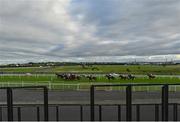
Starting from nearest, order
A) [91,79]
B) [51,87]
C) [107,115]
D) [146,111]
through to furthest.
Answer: [107,115] → [146,111] → [51,87] → [91,79]

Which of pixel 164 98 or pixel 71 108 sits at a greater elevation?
pixel 164 98

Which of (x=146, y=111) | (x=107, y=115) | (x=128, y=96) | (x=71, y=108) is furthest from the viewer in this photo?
(x=71, y=108)

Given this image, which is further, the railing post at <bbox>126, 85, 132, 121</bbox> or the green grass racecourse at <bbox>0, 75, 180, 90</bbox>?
the green grass racecourse at <bbox>0, 75, 180, 90</bbox>

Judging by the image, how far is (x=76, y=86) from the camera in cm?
3169

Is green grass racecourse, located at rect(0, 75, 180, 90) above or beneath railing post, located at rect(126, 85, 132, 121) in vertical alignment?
beneath

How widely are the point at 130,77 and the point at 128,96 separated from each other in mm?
39015

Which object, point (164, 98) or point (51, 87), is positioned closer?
point (164, 98)

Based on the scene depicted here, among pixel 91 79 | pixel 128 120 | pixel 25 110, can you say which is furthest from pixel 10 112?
pixel 91 79

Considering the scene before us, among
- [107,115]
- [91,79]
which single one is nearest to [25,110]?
[107,115]

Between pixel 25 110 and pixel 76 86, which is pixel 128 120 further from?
pixel 76 86

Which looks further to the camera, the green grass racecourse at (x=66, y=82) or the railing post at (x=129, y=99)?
the green grass racecourse at (x=66, y=82)

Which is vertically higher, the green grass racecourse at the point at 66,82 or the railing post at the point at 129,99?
the railing post at the point at 129,99

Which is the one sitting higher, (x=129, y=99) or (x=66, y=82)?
(x=129, y=99)

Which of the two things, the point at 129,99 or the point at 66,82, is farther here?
the point at 66,82
